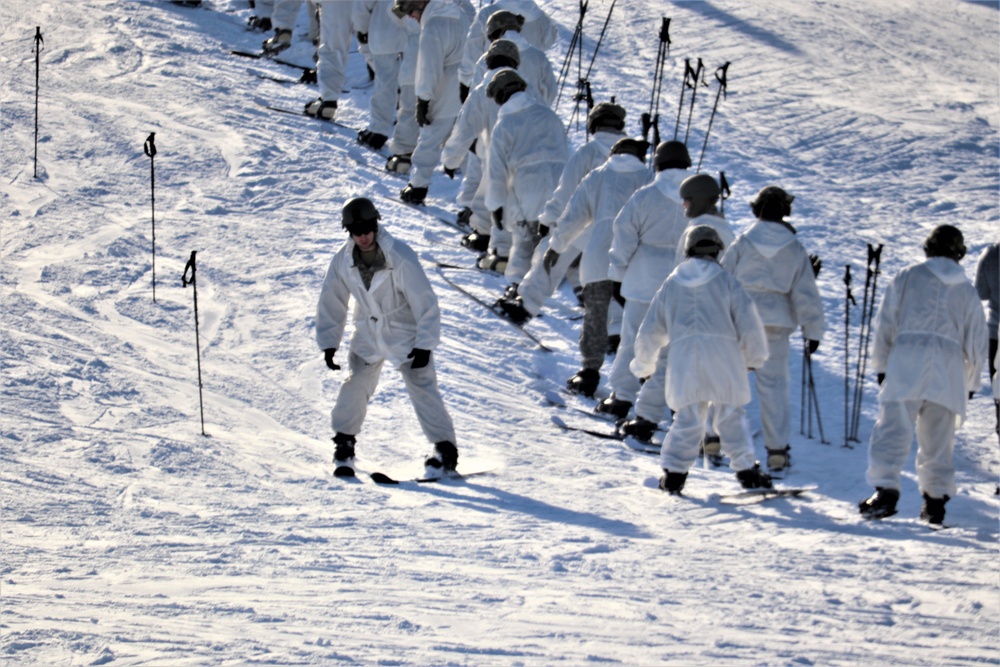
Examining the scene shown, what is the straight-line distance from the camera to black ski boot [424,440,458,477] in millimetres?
8648

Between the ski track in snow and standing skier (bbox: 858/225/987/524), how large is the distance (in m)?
0.26

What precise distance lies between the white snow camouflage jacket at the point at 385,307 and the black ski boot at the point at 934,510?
270cm

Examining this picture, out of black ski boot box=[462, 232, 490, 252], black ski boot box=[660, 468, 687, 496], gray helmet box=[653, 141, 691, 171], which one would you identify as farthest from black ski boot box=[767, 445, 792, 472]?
black ski boot box=[462, 232, 490, 252]

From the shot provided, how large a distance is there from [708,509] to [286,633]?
3071 millimetres

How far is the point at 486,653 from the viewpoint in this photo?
5684 millimetres

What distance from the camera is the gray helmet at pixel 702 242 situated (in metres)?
8.41

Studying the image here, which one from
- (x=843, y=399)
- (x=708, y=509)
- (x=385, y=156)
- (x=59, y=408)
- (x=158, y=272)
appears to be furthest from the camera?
(x=385, y=156)

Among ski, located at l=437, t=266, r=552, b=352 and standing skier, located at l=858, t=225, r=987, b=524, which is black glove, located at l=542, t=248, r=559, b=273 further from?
standing skier, located at l=858, t=225, r=987, b=524

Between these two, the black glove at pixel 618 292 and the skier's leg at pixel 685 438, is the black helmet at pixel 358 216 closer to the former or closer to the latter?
the skier's leg at pixel 685 438

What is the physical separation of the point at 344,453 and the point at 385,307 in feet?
2.73

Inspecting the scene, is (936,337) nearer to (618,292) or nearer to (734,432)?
(734,432)

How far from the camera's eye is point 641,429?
967 centimetres

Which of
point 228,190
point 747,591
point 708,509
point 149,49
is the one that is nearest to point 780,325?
point 708,509

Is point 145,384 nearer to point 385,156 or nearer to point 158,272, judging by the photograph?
point 158,272
